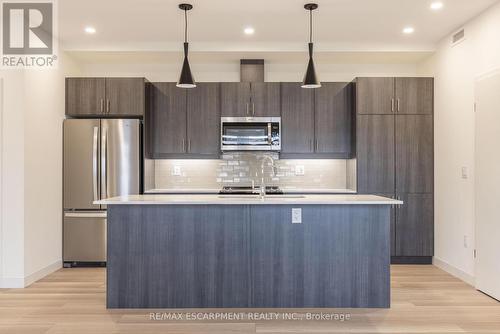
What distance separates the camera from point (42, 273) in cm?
475

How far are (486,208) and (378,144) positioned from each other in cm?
162

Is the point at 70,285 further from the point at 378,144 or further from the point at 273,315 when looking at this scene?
the point at 378,144

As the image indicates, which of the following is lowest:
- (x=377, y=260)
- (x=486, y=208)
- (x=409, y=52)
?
(x=377, y=260)

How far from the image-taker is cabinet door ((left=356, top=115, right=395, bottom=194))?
5.39 metres

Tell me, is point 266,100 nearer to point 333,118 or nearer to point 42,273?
point 333,118

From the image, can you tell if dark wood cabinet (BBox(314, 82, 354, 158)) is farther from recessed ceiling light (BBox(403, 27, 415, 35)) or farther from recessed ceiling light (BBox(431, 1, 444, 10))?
recessed ceiling light (BBox(431, 1, 444, 10))

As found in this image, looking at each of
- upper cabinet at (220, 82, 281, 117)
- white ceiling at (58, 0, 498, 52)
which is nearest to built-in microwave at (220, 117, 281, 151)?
upper cabinet at (220, 82, 281, 117)

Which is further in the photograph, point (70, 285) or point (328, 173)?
point (328, 173)

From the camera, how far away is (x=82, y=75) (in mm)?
6023

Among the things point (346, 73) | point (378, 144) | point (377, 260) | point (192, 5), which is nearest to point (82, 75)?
point (192, 5)

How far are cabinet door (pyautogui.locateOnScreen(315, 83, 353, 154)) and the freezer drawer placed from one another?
9.80 feet

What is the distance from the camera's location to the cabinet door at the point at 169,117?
18.5ft

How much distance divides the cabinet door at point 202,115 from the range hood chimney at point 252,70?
0.44m

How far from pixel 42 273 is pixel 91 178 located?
1.22m
